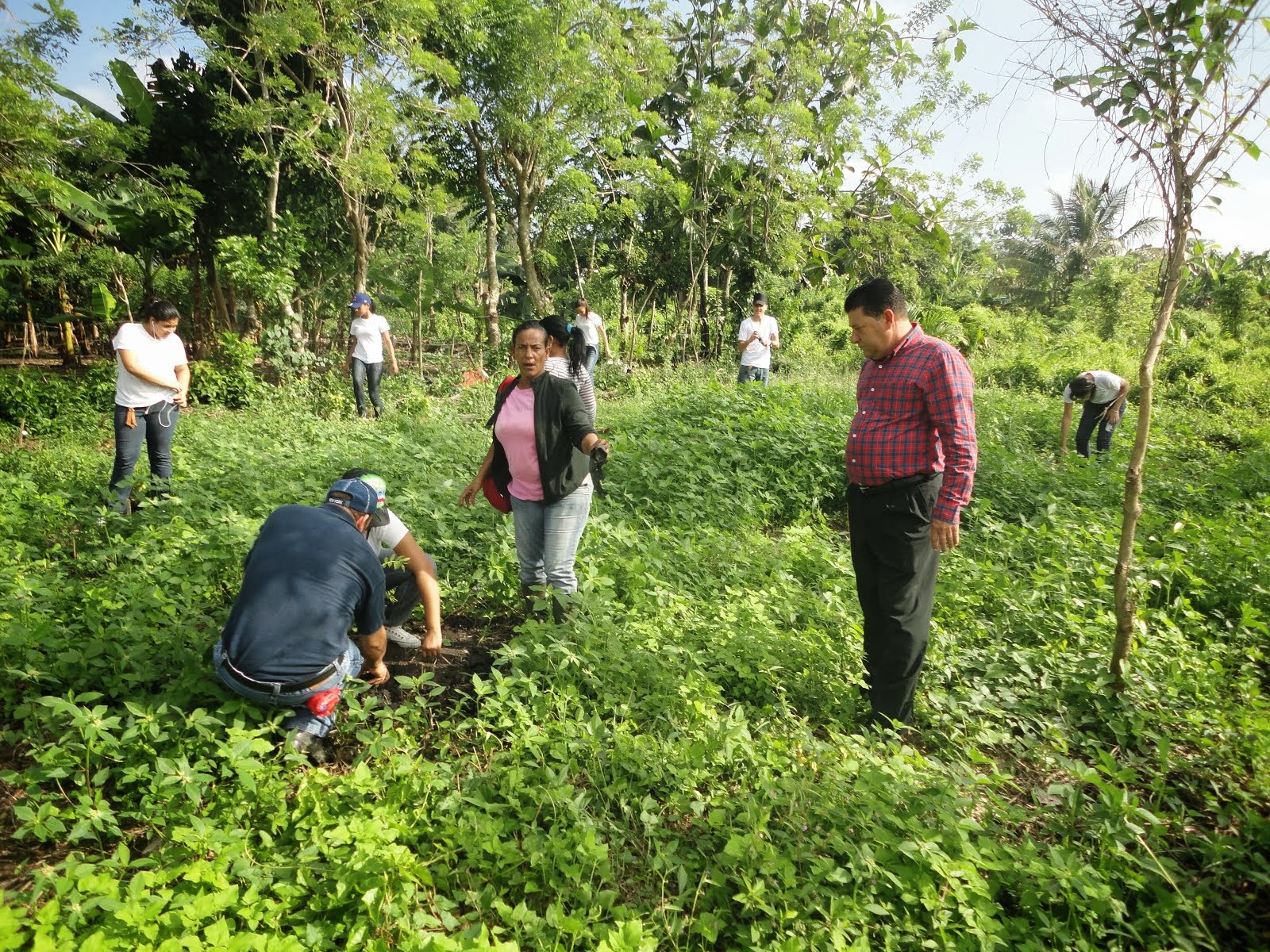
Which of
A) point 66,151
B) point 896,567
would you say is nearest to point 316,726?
point 896,567

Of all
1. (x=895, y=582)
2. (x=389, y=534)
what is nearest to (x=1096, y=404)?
(x=895, y=582)

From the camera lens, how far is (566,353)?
5.47 m

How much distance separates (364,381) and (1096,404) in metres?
9.38

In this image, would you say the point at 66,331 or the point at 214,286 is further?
the point at 214,286

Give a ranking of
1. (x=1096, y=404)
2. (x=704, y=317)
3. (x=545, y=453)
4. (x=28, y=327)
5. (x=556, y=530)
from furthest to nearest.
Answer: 1. (x=704, y=317)
2. (x=28, y=327)
3. (x=1096, y=404)
4. (x=556, y=530)
5. (x=545, y=453)

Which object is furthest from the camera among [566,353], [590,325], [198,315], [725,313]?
[725,313]

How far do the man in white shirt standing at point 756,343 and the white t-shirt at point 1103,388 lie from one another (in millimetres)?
4119

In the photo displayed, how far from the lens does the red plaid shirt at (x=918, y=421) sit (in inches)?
118

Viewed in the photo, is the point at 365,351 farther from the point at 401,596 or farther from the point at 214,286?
the point at 214,286

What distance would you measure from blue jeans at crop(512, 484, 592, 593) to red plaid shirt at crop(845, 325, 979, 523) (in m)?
1.43

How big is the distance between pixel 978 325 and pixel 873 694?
18.8 meters

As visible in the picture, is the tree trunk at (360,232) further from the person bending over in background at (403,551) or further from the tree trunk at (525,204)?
the person bending over in background at (403,551)

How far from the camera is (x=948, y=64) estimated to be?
14727mm

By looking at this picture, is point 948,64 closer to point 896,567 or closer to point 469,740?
point 896,567
